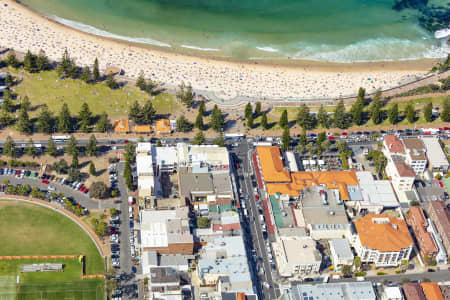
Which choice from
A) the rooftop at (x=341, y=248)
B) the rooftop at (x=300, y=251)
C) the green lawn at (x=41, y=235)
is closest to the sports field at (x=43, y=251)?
the green lawn at (x=41, y=235)

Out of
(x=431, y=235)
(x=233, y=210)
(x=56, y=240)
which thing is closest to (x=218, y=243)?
(x=233, y=210)

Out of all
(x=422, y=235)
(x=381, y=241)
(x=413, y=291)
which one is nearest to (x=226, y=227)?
(x=381, y=241)

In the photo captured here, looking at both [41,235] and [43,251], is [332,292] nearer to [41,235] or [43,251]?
[43,251]

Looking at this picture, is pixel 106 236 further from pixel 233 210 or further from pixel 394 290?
pixel 394 290

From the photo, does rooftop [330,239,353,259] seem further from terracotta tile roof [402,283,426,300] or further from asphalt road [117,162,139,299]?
asphalt road [117,162,139,299]

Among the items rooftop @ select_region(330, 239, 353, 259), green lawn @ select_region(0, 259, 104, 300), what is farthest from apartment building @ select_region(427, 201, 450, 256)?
green lawn @ select_region(0, 259, 104, 300)

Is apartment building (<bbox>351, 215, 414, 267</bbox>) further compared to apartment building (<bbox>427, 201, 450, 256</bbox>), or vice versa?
apartment building (<bbox>427, 201, 450, 256</bbox>)
